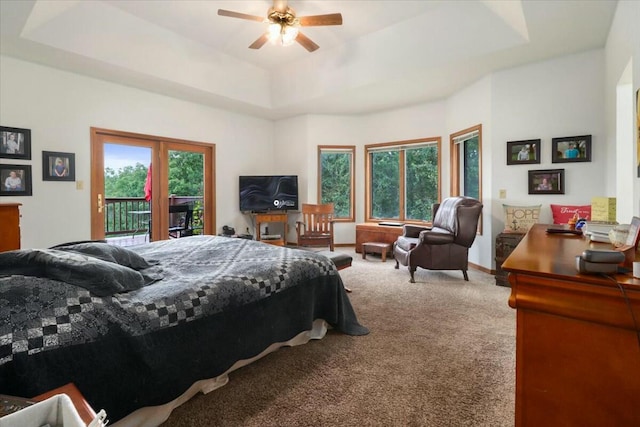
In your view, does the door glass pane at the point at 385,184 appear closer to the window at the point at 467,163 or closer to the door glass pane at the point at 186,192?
the window at the point at 467,163

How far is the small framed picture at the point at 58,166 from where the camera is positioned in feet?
12.4

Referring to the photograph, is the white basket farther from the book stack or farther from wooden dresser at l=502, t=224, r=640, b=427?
the book stack

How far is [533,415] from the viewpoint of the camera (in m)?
0.98

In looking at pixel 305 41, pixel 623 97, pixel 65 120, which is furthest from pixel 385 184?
pixel 65 120

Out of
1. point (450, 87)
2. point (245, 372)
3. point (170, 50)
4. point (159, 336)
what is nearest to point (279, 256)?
point (245, 372)

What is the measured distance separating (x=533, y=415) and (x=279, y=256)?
1.72 metres

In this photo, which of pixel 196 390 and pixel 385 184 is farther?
pixel 385 184

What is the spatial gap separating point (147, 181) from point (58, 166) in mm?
1116

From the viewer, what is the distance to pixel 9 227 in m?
3.06

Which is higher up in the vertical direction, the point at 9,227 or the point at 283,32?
the point at 283,32

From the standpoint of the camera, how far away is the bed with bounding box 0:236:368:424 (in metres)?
1.19

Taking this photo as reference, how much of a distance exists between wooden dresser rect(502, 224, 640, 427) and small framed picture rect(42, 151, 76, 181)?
4745 millimetres

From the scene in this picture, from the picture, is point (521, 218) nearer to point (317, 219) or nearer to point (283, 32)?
point (317, 219)

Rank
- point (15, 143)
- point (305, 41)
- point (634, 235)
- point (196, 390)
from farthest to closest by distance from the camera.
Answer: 1. point (305, 41)
2. point (15, 143)
3. point (196, 390)
4. point (634, 235)
